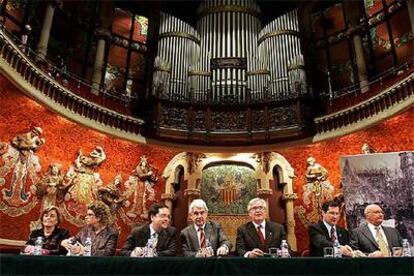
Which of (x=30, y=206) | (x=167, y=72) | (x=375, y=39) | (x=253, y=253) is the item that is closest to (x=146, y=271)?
(x=253, y=253)

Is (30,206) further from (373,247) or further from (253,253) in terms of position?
(373,247)

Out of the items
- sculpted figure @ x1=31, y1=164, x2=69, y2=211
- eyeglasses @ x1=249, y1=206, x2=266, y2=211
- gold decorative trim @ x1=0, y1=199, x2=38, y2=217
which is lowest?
eyeglasses @ x1=249, y1=206, x2=266, y2=211

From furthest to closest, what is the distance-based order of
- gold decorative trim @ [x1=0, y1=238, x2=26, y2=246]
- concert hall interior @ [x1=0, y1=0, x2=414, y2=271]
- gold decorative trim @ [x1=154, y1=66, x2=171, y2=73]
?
gold decorative trim @ [x1=154, y1=66, x2=171, y2=73], concert hall interior @ [x1=0, y1=0, x2=414, y2=271], gold decorative trim @ [x1=0, y1=238, x2=26, y2=246]

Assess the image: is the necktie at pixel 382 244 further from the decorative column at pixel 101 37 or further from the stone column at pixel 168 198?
the decorative column at pixel 101 37

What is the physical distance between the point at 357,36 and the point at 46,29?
7683mm

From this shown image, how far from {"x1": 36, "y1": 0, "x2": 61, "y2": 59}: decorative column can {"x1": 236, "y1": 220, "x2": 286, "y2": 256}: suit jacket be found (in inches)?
254

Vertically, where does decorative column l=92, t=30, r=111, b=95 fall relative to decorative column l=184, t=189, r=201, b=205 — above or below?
above

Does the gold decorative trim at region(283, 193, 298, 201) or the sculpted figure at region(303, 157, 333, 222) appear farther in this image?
the gold decorative trim at region(283, 193, 298, 201)

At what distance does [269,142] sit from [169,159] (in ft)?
8.23

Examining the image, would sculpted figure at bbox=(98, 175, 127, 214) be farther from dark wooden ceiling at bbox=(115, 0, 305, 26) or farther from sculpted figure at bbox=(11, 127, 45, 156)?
dark wooden ceiling at bbox=(115, 0, 305, 26)

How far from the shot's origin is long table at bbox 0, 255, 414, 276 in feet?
8.63

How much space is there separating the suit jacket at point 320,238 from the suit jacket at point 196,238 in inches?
36.8

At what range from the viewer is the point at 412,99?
303 inches

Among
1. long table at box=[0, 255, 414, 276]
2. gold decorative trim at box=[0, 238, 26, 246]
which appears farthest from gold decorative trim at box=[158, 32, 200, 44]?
long table at box=[0, 255, 414, 276]
